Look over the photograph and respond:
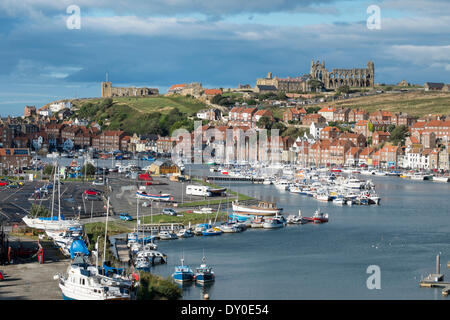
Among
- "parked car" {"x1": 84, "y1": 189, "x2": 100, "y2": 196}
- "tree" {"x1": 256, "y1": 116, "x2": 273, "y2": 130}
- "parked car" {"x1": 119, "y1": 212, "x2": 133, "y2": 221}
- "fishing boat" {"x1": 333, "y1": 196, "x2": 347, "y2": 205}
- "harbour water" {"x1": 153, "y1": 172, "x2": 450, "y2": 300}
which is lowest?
"harbour water" {"x1": 153, "y1": 172, "x2": 450, "y2": 300}

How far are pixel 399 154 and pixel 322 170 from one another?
28.4 ft

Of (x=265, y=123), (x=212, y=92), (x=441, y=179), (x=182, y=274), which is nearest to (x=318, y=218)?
(x=182, y=274)

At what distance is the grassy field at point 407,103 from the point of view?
316ft

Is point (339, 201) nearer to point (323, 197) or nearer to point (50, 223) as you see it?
point (323, 197)

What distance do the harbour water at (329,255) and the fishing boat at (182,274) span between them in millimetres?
→ 590

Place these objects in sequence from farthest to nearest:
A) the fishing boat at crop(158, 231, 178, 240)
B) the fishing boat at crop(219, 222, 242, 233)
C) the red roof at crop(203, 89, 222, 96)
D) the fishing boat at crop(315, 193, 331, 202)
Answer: the red roof at crop(203, 89, 222, 96) → the fishing boat at crop(315, 193, 331, 202) → the fishing boat at crop(219, 222, 242, 233) → the fishing boat at crop(158, 231, 178, 240)

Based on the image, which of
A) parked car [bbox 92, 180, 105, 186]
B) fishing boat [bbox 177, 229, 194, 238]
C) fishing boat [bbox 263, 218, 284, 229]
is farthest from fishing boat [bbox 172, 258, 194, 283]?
parked car [bbox 92, 180, 105, 186]

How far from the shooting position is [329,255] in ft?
92.5

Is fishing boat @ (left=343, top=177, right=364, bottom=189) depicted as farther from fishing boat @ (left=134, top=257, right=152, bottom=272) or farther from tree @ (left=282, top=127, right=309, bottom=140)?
tree @ (left=282, top=127, right=309, bottom=140)

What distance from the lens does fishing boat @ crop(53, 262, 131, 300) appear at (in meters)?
18.6

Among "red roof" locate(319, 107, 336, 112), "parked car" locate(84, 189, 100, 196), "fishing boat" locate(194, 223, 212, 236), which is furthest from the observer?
"red roof" locate(319, 107, 336, 112)

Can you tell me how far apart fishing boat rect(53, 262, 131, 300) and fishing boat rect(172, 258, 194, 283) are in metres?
4.07

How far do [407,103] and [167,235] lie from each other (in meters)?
76.5

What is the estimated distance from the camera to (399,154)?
74438mm
